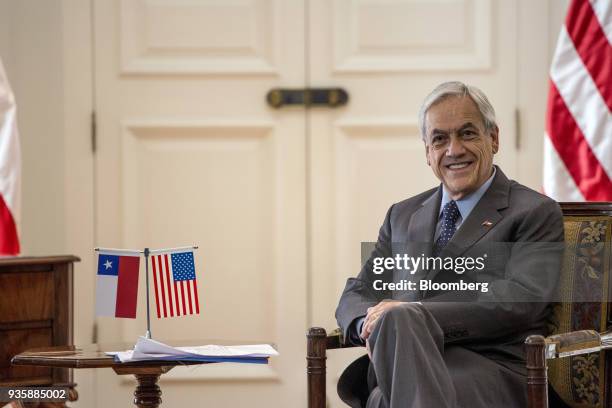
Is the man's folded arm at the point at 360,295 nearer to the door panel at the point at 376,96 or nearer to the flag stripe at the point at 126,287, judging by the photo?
the flag stripe at the point at 126,287

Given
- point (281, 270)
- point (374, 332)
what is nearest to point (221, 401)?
point (281, 270)

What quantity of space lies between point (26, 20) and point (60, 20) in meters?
0.13

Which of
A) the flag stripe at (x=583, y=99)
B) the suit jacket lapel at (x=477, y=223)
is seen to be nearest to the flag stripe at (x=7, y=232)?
the suit jacket lapel at (x=477, y=223)

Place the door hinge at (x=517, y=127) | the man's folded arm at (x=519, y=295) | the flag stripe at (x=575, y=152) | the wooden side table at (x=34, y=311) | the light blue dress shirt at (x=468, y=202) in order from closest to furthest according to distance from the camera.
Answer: the man's folded arm at (x=519, y=295) → the light blue dress shirt at (x=468, y=202) → the wooden side table at (x=34, y=311) → the flag stripe at (x=575, y=152) → the door hinge at (x=517, y=127)

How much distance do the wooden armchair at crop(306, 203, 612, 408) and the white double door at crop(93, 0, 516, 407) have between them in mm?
1302

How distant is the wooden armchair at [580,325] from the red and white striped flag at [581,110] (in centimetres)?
80

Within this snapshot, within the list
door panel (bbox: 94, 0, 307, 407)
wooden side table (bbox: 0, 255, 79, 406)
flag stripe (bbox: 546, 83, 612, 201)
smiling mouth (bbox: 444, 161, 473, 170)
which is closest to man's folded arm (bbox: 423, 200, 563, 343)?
smiling mouth (bbox: 444, 161, 473, 170)

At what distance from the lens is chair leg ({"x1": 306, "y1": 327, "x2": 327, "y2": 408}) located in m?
2.47

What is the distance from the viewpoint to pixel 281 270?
3873 mm

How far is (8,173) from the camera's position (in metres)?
3.47

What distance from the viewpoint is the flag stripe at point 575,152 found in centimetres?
337

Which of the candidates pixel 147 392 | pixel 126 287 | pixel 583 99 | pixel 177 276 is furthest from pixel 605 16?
pixel 147 392

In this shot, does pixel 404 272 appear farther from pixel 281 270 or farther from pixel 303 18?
pixel 303 18

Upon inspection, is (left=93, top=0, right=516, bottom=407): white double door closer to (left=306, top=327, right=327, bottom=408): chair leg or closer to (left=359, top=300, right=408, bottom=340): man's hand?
(left=306, top=327, right=327, bottom=408): chair leg
